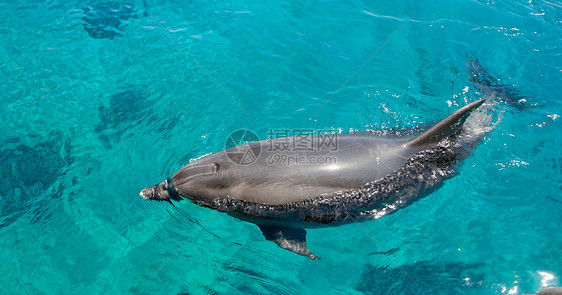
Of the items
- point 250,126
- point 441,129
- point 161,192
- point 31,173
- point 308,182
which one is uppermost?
point 441,129

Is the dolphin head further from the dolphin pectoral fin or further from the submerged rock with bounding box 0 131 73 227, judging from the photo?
the submerged rock with bounding box 0 131 73 227

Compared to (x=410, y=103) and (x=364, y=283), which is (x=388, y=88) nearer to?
(x=410, y=103)

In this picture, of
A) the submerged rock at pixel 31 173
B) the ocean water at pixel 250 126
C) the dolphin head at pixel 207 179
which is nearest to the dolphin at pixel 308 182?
the dolphin head at pixel 207 179

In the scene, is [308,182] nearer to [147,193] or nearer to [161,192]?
[161,192]

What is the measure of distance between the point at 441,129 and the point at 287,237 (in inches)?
125

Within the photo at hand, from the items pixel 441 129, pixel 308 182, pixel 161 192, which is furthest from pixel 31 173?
pixel 441 129

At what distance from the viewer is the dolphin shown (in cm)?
593

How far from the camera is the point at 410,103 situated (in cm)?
895

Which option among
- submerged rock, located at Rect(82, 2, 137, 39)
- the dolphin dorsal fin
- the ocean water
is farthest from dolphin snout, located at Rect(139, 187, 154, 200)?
submerged rock, located at Rect(82, 2, 137, 39)

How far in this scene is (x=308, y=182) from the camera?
591 cm

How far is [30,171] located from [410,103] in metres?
8.36

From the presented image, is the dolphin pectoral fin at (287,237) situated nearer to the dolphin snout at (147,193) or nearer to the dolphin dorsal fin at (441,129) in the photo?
the dolphin snout at (147,193)

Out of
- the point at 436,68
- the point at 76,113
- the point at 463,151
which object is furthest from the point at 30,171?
the point at 436,68

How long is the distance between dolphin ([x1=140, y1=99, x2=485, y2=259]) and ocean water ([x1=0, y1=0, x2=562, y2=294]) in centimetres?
50
